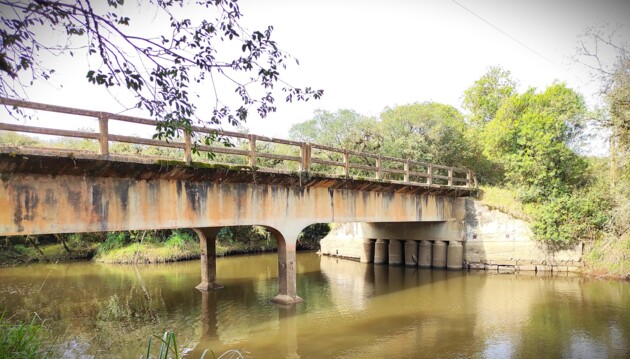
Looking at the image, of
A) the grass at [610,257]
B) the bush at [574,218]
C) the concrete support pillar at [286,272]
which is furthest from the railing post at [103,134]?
the grass at [610,257]

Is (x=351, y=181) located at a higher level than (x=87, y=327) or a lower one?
higher

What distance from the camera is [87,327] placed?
11953mm

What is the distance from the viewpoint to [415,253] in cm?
2334

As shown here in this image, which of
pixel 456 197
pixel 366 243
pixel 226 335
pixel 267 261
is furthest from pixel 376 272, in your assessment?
pixel 226 335

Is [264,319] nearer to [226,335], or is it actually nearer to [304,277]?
[226,335]

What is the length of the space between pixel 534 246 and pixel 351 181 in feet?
36.0

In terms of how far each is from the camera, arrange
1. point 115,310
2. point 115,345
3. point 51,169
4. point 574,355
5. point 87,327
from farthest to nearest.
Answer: point 115,310 → point 87,327 → point 115,345 → point 574,355 → point 51,169

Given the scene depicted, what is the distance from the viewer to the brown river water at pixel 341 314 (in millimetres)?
10164

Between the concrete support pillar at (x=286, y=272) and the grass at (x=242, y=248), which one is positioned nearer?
the concrete support pillar at (x=286, y=272)

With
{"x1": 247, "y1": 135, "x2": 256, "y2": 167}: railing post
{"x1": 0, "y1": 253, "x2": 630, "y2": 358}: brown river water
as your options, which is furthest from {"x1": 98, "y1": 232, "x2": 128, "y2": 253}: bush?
{"x1": 247, "y1": 135, "x2": 256, "y2": 167}: railing post

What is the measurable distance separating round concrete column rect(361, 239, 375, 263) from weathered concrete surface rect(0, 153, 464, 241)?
886cm

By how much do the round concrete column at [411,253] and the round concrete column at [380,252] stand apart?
141 cm

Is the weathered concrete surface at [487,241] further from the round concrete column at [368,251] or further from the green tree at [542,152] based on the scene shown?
the green tree at [542,152]

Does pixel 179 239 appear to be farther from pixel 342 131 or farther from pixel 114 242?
pixel 342 131
